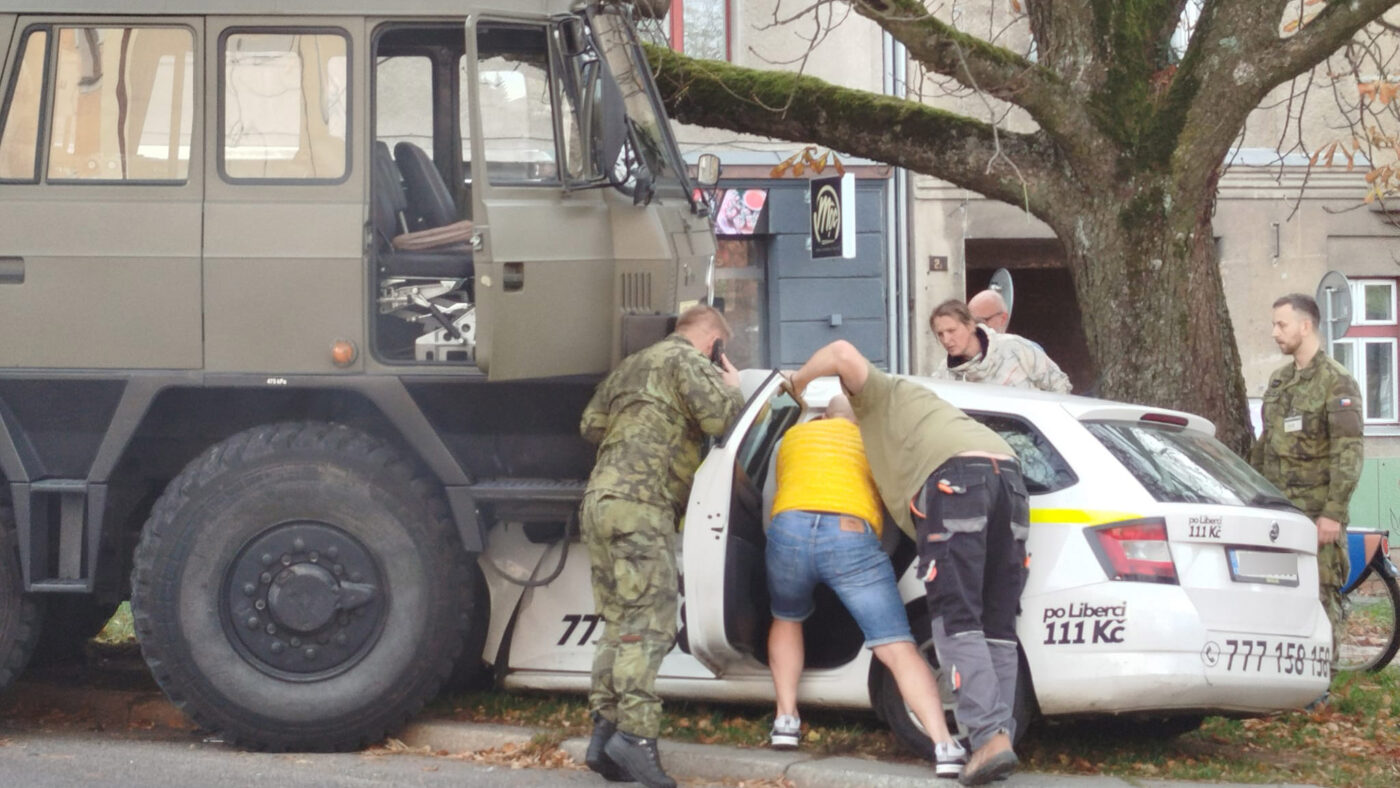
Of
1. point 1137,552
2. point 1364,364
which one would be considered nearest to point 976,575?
point 1137,552

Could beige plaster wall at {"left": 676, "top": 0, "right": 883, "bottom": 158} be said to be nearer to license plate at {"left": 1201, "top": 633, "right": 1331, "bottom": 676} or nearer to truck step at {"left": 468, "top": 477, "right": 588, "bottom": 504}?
truck step at {"left": 468, "top": 477, "right": 588, "bottom": 504}

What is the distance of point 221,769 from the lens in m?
6.60

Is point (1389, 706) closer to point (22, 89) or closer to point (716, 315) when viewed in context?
point (716, 315)

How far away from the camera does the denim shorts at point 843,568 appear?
637cm

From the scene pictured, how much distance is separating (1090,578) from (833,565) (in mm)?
921

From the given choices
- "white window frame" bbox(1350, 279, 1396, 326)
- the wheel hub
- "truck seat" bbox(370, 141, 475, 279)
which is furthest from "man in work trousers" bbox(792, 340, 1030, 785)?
"white window frame" bbox(1350, 279, 1396, 326)

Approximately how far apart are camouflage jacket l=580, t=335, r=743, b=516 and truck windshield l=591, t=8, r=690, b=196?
36.3 inches

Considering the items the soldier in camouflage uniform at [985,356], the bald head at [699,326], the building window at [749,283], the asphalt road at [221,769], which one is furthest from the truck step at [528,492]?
the building window at [749,283]

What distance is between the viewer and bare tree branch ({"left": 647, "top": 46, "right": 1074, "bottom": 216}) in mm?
9211

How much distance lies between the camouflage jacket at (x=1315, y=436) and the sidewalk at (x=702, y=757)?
6.95 ft

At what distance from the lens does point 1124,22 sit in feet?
29.7

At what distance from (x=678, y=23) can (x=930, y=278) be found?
3859 mm

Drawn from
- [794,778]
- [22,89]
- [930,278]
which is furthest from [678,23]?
[794,778]

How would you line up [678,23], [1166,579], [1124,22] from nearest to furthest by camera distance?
[1166,579] → [1124,22] → [678,23]
